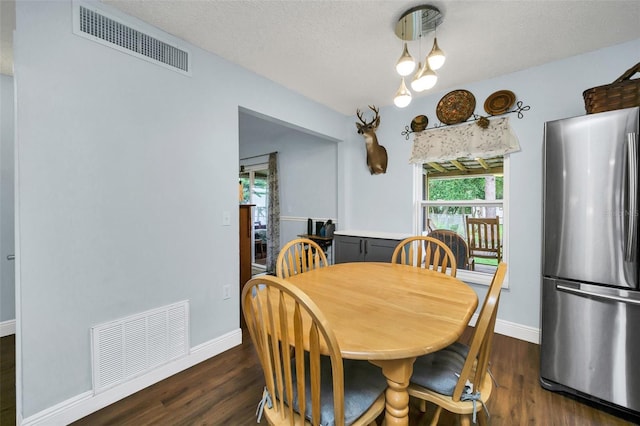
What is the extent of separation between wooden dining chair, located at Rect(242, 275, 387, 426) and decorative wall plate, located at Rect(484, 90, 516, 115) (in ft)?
9.22

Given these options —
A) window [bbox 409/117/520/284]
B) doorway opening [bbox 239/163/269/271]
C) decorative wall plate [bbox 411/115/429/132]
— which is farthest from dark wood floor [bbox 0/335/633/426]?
doorway opening [bbox 239/163/269/271]

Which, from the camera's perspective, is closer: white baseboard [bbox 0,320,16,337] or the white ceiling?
the white ceiling

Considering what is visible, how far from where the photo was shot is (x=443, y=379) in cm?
120

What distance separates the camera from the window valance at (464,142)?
109 inches

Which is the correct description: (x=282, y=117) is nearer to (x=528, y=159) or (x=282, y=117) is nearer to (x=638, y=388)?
(x=528, y=159)

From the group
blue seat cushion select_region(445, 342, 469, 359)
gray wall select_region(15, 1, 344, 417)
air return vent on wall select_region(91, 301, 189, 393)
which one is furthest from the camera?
air return vent on wall select_region(91, 301, 189, 393)

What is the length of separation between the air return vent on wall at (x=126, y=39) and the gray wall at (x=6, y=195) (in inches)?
68.4

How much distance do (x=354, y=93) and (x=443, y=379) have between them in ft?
9.56

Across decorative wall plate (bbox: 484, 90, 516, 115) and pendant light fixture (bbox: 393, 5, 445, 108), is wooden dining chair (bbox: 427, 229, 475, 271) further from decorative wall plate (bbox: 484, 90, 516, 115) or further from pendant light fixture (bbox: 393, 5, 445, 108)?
pendant light fixture (bbox: 393, 5, 445, 108)

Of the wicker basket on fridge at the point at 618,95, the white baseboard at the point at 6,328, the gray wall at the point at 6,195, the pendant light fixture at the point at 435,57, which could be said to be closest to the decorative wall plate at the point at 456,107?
the wicker basket on fridge at the point at 618,95

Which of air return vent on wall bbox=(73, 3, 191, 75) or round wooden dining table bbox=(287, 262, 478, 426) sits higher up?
air return vent on wall bbox=(73, 3, 191, 75)

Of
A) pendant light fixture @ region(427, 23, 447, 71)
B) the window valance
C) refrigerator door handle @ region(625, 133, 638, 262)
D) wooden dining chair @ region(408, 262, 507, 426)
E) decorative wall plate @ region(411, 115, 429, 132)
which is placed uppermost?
decorative wall plate @ region(411, 115, 429, 132)

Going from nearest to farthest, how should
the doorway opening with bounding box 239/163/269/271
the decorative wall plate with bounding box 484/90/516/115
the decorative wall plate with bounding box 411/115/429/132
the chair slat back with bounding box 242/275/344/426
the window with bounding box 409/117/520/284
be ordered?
the chair slat back with bounding box 242/275/344/426, the decorative wall plate with bounding box 484/90/516/115, the window with bounding box 409/117/520/284, the decorative wall plate with bounding box 411/115/429/132, the doorway opening with bounding box 239/163/269/271

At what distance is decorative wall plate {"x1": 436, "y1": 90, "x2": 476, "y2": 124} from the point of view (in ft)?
9.68
